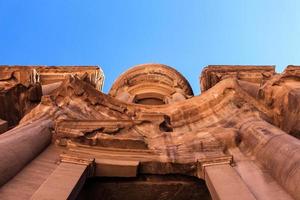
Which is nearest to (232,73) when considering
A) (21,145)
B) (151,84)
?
(151,84)

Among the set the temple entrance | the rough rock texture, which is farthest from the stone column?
→ the rough rock texture

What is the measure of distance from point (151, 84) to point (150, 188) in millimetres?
18965

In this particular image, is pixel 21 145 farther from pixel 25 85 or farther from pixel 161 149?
pixel 25 85

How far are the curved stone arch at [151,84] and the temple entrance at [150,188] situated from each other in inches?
631

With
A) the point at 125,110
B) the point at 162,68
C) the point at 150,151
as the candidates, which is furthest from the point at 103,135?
the point at 162,68

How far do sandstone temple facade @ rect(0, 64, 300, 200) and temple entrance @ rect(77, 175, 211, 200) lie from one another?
21 mm

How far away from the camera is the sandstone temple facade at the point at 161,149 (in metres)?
6.64

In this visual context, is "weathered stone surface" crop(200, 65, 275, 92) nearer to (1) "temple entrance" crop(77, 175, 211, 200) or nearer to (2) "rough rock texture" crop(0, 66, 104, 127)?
(2) "rough rock texture" crop(0, 66, 104, 127)

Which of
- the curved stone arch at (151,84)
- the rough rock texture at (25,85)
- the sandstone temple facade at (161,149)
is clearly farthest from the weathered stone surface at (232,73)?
the sandstone temple facade at (161,149)

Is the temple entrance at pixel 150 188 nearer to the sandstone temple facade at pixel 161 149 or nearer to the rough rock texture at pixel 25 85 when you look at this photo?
the sandstone temple facade at pixel 161 149

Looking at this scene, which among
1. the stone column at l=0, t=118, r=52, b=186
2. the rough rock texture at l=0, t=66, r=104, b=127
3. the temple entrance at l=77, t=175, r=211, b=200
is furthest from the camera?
the rough rock texture at l=0, t=66, r=104, b=127

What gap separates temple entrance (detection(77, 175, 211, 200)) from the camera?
7941mm

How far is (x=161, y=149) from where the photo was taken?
873cm

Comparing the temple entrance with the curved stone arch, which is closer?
the temple entrance
